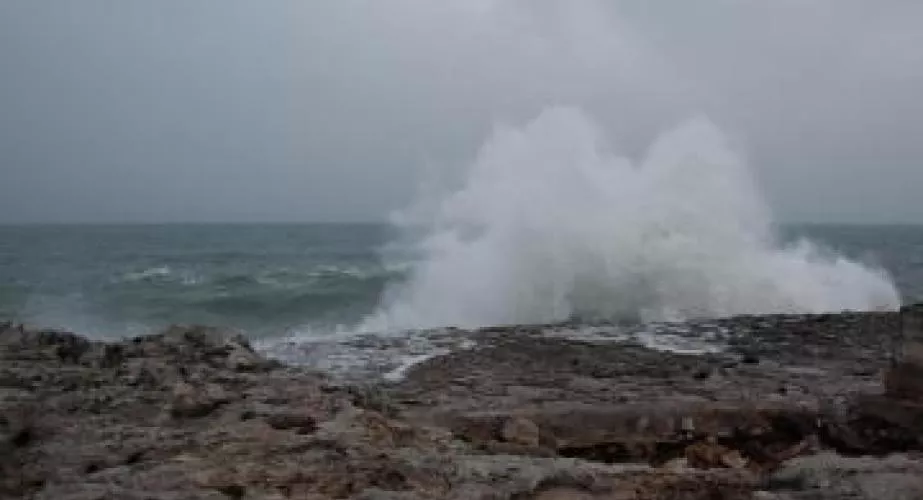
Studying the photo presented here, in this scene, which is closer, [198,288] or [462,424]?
[462,424]

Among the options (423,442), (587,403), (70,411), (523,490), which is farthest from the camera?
(587,403)

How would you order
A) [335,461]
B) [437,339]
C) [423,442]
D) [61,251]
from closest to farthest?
[335,461], [423,442], [437,339], [61,251]

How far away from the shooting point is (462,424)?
23.1 ft

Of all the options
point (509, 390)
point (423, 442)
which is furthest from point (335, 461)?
point (509, 390)

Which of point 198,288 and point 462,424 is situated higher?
A: point 462,424

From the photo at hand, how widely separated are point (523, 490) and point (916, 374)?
3.63 metres

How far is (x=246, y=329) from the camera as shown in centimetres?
2183

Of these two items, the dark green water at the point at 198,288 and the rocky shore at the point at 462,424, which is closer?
the rocky shore at the point at 462,424

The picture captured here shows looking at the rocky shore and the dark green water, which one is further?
the dark green water

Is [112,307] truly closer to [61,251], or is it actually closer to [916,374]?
[916,374]

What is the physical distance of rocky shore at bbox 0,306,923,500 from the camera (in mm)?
3904

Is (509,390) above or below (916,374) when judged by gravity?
below

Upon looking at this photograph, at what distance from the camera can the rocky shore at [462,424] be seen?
390 centimetres

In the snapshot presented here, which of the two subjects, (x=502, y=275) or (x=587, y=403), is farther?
(x=502, y=275)
